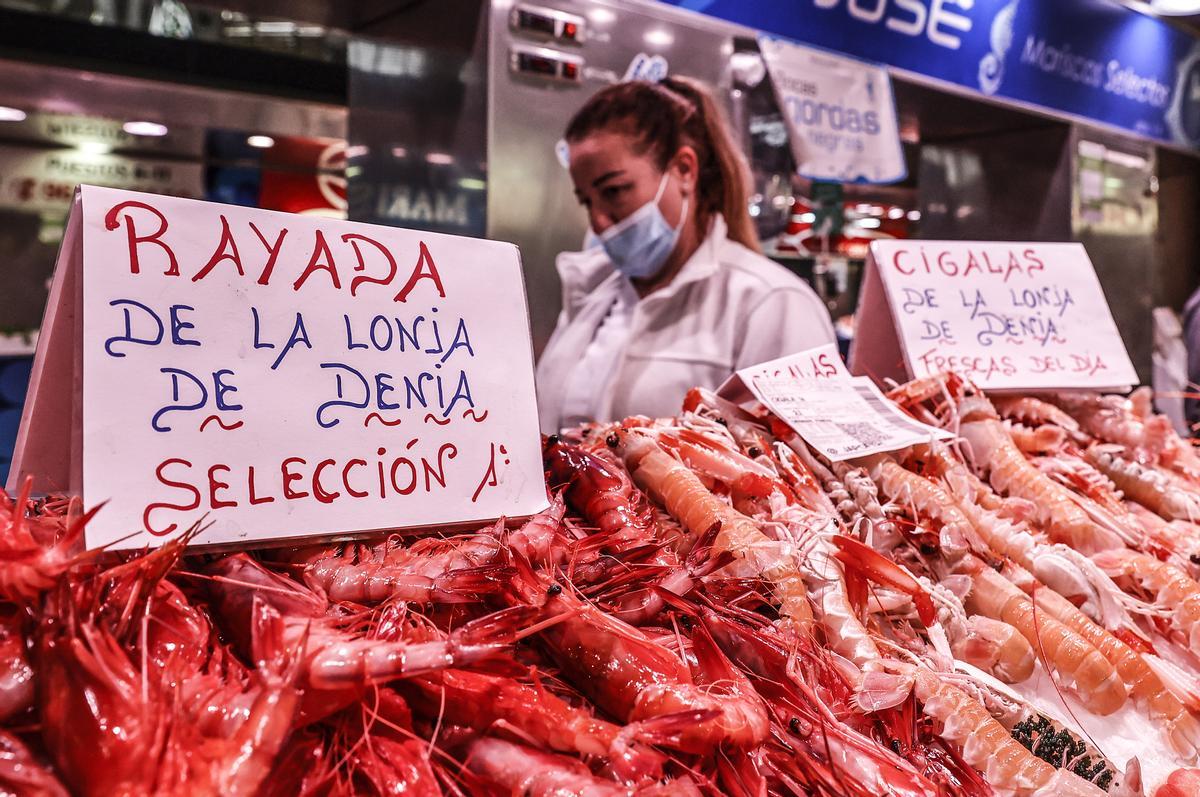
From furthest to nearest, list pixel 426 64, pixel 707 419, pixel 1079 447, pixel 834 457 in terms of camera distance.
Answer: pixel 426 64
pixel 1079 447
pixel 707 419
pixel 834 457

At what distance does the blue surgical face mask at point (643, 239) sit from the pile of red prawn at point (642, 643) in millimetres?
1969

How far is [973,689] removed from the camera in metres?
1.10

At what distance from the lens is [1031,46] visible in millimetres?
5344

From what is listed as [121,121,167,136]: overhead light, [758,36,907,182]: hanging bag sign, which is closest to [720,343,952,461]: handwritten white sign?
[758,36,907,182]: hanging bag sign

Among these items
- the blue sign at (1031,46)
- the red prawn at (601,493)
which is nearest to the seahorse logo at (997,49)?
the blue sign at (1031,46)

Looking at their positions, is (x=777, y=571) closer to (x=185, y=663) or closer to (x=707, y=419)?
(x=707, y=419)

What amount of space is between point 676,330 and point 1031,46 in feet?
10.9

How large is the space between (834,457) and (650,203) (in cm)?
217

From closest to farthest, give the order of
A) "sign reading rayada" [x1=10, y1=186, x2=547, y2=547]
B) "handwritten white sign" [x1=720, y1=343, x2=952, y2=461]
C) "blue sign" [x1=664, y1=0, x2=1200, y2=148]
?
"sign reading rayada" [x1=10, y1=186, x2=547, y2=547] < "handwritten white sign" [x1=720, y1=343, x2=952, y2=461] < "blue sign" [x1=664, y1=0, x2=1200, y2=148]

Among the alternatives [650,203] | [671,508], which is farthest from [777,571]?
[650,203]

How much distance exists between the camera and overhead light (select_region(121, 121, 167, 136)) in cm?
424

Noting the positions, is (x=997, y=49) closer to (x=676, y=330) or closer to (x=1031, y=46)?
(x=1031, y=46)

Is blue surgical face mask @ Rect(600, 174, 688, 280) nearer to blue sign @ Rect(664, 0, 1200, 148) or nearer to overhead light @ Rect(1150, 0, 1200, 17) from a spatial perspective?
blue sign @ Rect(664, 0, 1200, 148)

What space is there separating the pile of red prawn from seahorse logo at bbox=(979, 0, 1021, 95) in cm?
422
